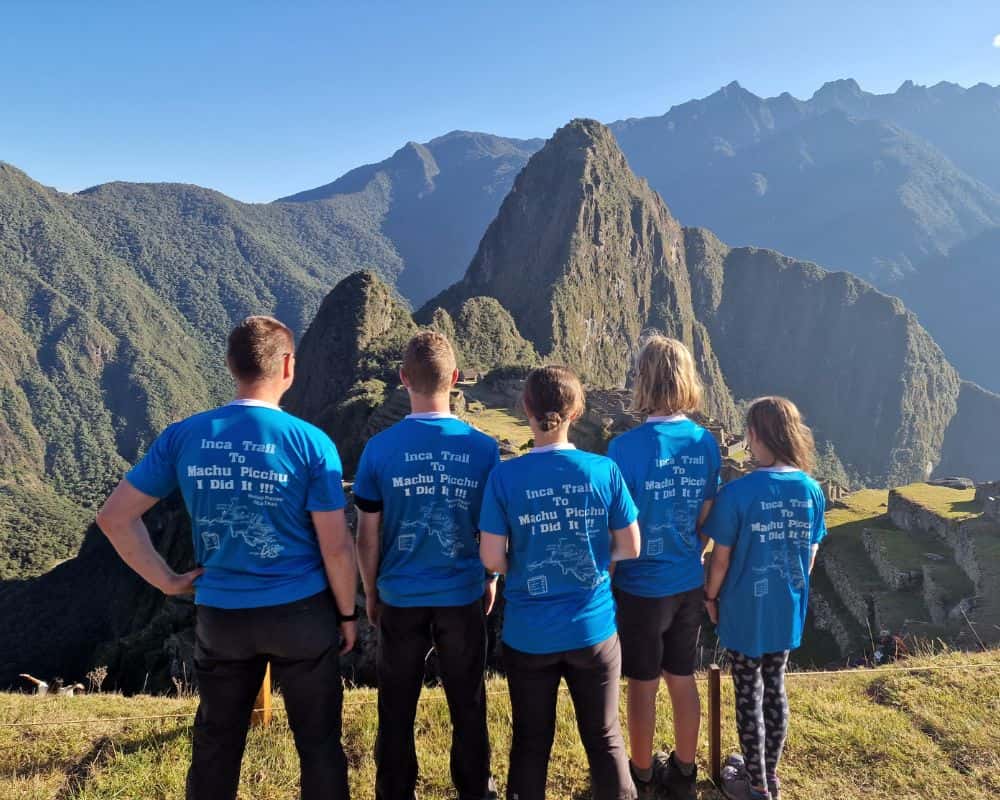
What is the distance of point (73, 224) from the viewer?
489 ft

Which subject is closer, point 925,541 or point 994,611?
point 994,611

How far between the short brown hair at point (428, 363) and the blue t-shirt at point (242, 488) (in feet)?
1.93

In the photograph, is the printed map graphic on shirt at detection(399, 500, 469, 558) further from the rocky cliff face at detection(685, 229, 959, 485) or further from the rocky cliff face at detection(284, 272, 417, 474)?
the rocky cliff face at detection(685, 229, 959, 485)

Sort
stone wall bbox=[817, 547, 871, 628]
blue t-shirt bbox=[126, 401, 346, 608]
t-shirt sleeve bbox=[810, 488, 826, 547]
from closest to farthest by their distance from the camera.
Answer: blue t-shirt bbox=[126, 401, 346, 608], t-shirt sleeve bbox=[810, 488, 826, 547], stone wall bbox=[817, 547, 871, 628]

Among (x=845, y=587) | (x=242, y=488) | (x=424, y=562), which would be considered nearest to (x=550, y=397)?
(x=424, y=562)

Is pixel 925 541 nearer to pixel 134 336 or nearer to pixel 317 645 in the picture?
pixel 317 645

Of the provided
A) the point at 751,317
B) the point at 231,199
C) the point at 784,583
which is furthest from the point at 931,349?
the point at 231,199

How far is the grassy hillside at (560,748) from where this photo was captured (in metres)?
3.72

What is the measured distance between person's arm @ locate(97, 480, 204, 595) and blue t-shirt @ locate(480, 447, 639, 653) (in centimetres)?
141

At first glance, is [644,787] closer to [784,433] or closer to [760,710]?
[760,710]

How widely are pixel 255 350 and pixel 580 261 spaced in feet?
336

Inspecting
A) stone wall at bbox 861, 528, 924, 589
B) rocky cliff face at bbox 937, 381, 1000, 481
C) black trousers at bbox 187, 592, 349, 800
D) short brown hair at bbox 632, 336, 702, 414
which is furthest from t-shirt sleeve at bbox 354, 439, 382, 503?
rocky cliff face at bbox 937, 381, 1000, 481

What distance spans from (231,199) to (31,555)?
14464cm

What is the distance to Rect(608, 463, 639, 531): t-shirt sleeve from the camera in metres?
2.99
